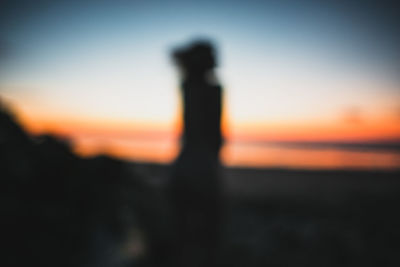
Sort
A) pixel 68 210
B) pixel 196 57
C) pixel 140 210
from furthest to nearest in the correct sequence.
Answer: pixel 140 210
pixel 68 210
pixel 196 57

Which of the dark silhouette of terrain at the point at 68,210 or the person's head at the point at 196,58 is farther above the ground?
the person's head at the point at 196,58

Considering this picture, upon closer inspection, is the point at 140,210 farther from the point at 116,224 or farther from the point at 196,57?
the point at 196,57

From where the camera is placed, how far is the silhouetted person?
2.50 metres

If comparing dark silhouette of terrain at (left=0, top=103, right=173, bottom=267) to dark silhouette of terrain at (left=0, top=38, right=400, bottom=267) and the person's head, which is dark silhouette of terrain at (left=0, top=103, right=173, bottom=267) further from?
the person's head

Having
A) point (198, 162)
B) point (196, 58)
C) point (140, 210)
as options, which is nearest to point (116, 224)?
→ point (140, 210)

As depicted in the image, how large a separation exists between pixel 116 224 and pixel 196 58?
290 centimetres

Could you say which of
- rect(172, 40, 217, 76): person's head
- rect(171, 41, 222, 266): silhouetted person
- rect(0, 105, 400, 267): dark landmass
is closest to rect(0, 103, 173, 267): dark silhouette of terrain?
rect(0, 105, 400, 267): dark landmass

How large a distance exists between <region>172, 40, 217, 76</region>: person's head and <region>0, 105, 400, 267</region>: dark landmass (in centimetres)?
168

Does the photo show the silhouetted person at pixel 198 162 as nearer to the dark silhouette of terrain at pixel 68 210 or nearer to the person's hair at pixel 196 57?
the person's hair at pixel 196 57

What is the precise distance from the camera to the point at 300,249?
4805mm

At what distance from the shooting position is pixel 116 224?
3289mm

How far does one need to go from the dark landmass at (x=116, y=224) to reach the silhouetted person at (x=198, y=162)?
0.93 feet

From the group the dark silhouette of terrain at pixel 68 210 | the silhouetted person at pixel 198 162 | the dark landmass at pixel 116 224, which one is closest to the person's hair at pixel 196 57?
the silhouetted person at pixel 198 162

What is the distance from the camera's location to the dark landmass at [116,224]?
2.51 meters
